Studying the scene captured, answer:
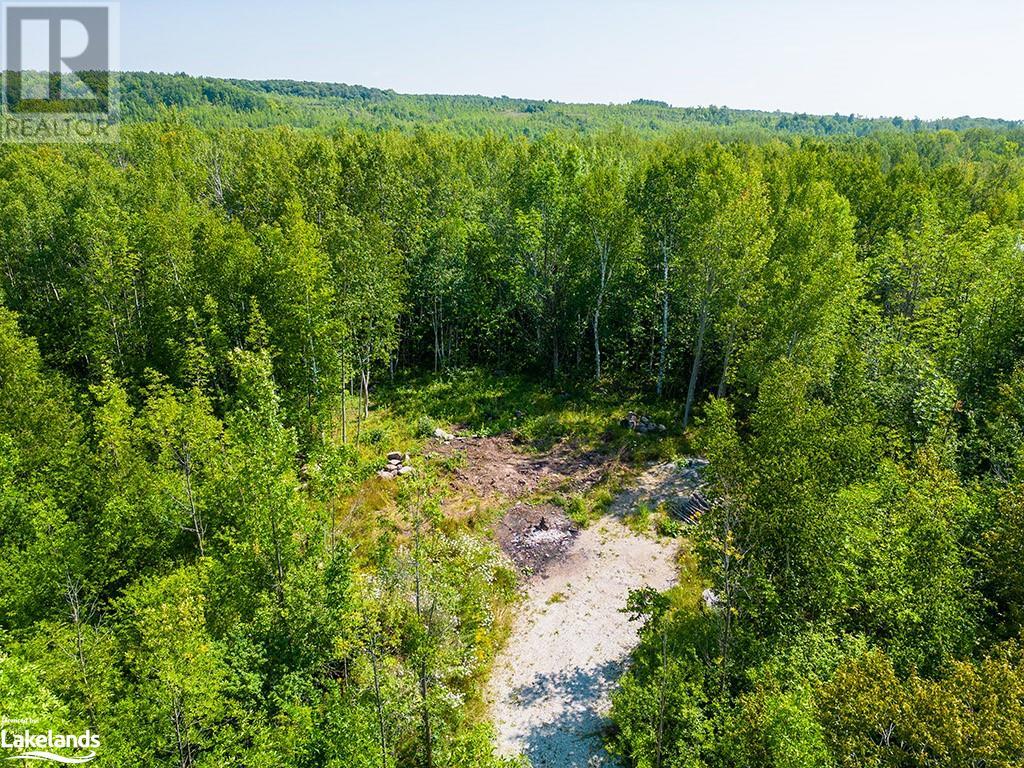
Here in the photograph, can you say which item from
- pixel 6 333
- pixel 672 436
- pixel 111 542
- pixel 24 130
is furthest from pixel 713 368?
pixel 24 130

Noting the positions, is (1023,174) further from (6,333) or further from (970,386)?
(6,333)

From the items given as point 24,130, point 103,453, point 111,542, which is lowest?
point 111,542

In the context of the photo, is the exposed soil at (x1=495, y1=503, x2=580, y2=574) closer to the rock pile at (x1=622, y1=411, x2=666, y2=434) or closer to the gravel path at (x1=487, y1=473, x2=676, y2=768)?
the gravel path at (x1=487, y1=473, x2=676, y2=768)

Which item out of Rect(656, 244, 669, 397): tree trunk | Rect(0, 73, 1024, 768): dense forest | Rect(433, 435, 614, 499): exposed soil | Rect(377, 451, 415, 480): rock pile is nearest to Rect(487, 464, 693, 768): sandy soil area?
Rect(0, 73, 1024, 768): dense forest

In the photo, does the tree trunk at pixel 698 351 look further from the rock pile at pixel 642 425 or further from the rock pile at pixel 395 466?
the rock pile at pixel 395 466

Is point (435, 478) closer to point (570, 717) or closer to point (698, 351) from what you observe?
point (570, 717)
